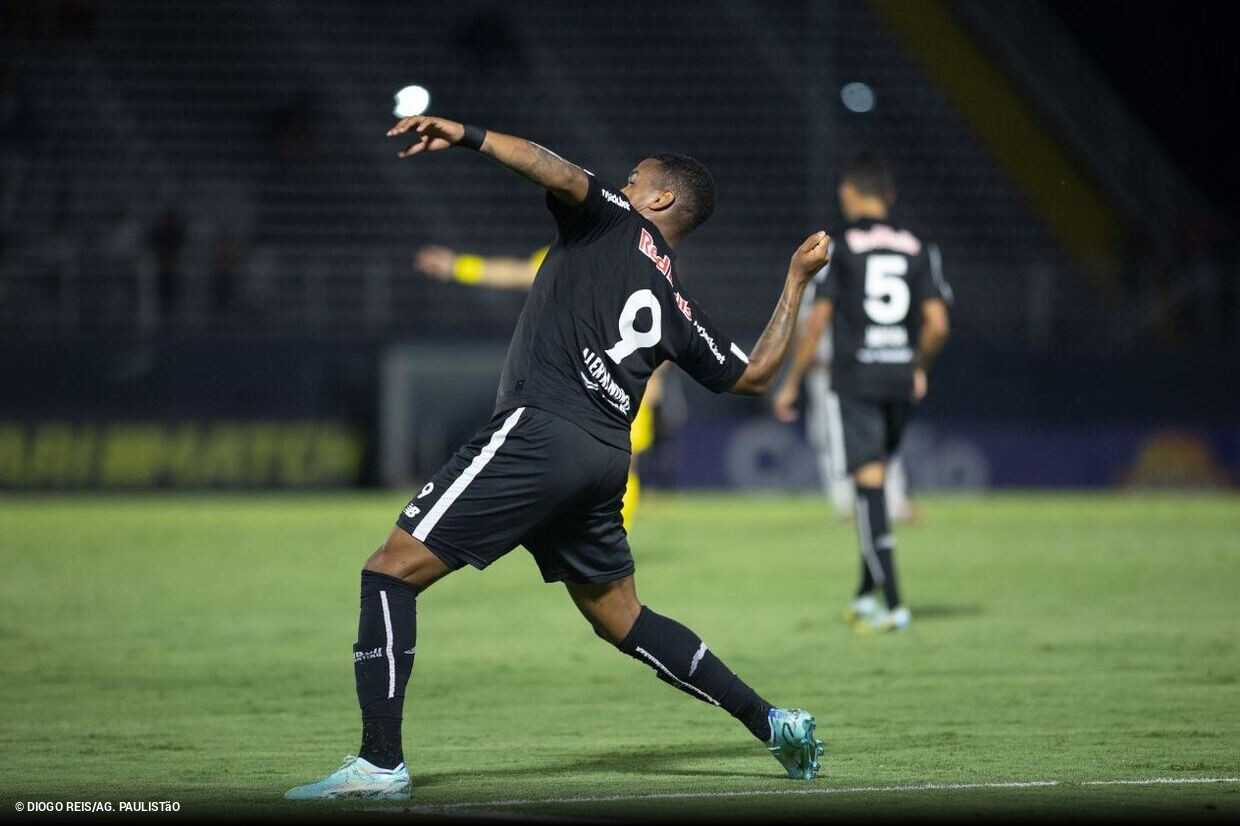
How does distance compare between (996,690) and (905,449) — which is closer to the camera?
(996,690)

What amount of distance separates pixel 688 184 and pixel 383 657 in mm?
1784

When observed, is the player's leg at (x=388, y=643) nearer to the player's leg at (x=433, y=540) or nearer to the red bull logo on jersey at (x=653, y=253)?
the player's leg at (x=433, y=540)

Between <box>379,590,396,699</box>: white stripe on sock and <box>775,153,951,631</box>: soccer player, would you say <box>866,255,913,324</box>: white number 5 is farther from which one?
<box>379,590,396,699</box>: white stripe on sock

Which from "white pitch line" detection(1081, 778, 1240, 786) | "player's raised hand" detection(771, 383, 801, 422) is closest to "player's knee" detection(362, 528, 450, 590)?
"white pitch line" detection(1081, 778, 1240, 786)

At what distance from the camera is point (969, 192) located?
1201 inches

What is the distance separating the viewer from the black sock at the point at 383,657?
19.9 feet

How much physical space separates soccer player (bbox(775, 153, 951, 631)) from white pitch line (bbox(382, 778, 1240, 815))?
14.8 ft

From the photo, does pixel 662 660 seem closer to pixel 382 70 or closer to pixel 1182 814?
pixel 1182 814

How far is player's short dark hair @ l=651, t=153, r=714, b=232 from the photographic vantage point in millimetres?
6484

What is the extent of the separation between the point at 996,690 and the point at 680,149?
73.4 feet

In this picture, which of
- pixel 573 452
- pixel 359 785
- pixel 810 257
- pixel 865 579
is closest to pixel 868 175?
pixel 865 579

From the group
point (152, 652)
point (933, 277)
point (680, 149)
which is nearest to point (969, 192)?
point (680, 149)

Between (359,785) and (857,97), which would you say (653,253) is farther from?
(857,97)

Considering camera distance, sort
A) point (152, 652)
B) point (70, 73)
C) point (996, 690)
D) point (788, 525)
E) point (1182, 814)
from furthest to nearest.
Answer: point (70, 73) < point (788, 525) < point (152, 652) < point (996, 690) < point (1182, 814)
